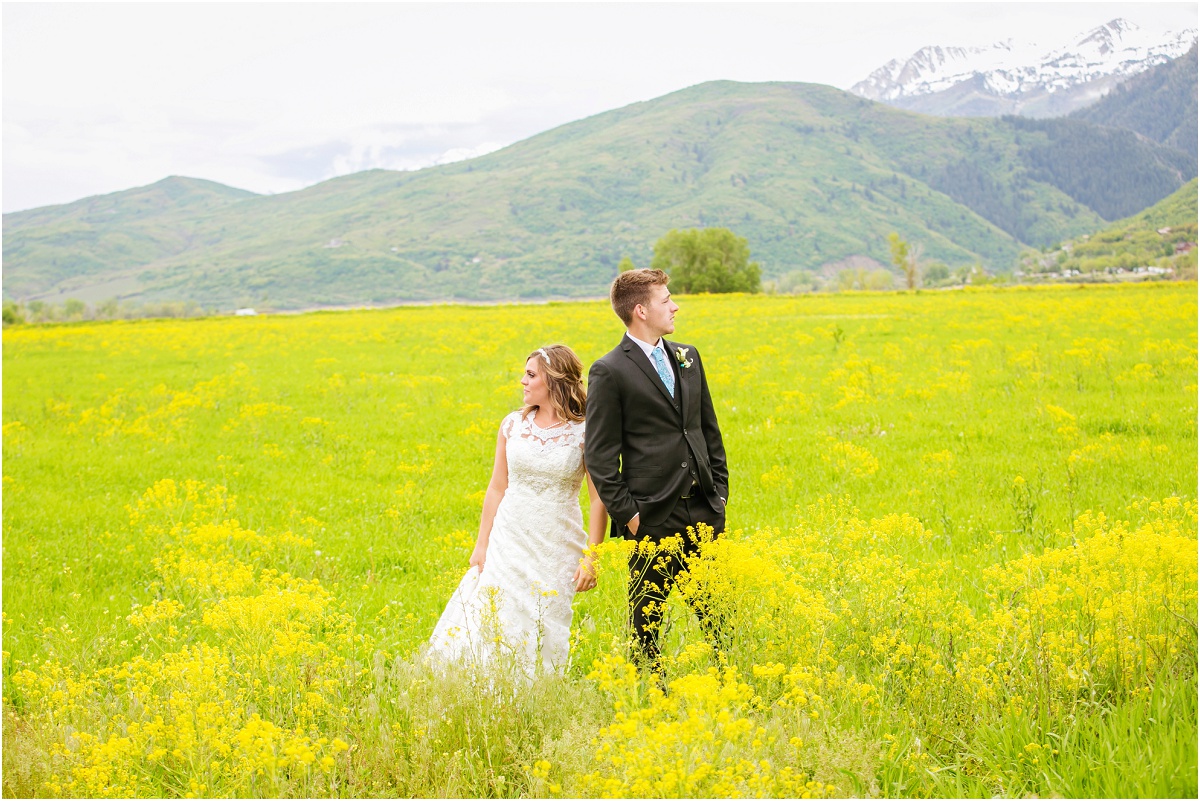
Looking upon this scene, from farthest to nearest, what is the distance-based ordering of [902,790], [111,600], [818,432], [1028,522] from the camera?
[818,432]
[1028,522]
[111,600]
[902,790]

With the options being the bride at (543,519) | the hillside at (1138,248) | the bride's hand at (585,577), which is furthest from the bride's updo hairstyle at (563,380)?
the hillside at (1138,248)

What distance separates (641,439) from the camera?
5.13 m

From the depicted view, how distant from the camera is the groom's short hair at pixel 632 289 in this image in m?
5.02

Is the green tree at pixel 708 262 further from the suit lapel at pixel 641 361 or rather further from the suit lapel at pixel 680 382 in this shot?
the suit lapel at pixel 641 361

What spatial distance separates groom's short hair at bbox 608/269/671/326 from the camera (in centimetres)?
502

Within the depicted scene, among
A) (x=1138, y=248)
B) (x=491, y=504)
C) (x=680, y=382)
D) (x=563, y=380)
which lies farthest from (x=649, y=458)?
(x=1138, y=248)

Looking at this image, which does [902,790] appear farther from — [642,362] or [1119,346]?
[1119,346]

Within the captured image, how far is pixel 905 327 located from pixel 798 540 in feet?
87.4

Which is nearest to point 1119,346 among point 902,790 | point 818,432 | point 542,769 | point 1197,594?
point 818,432

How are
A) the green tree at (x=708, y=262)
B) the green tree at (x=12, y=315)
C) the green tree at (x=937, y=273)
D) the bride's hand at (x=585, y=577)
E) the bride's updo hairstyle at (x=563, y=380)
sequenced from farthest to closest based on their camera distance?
the green tree at (x=937, y=273) < the green tree at (x=708, y=262) < the green tree at (x=12, y=315) < the bride's updo hairstyle at (x=563, y=380) < the bride's hand at (x=585, y=577)

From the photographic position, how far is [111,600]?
7.58 meters

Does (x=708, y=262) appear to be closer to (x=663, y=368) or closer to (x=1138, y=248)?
(x=663, y=368)

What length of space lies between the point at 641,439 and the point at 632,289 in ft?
3.12

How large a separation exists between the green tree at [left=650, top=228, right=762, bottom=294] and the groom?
90304mm
